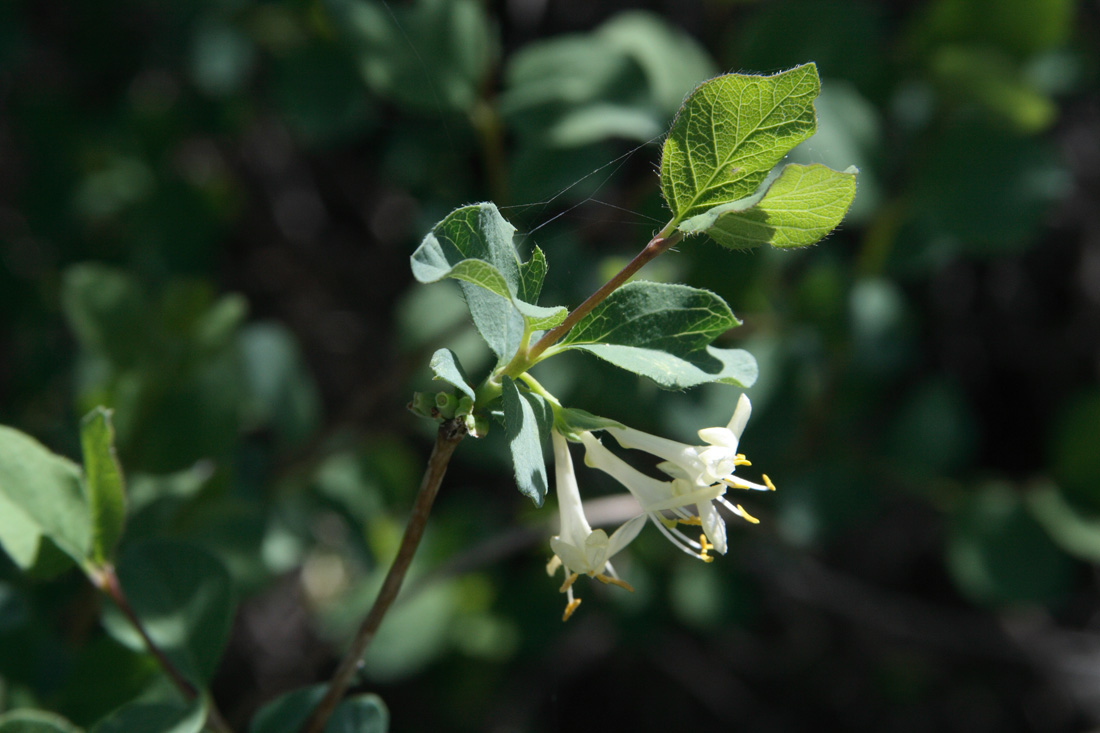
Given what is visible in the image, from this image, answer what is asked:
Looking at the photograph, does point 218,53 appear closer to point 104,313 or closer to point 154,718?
point 104,313

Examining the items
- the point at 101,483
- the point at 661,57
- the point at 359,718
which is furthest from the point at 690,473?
the point at 661,57

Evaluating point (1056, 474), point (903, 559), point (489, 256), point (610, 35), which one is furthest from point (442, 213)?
point (903, 559)

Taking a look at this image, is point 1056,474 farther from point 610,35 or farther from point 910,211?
point 610,35

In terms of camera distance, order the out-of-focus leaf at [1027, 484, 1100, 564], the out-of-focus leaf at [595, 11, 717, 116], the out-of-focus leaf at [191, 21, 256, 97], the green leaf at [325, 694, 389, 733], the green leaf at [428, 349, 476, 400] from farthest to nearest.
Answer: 1. the out-of-focus leaf at [191, 21, 256, 97]
2. the out-of-focus leaf at [1027, 484, 1100, 564]
3. the out-of-focus leaf at [595, 11, 717, 116]
4. the green leaf at [325, 694, 389, 733]
5. the green leaf at [428, 349, 476, 400]

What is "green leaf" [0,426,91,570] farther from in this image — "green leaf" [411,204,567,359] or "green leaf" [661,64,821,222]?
"green leaf" [661,64,821,222]

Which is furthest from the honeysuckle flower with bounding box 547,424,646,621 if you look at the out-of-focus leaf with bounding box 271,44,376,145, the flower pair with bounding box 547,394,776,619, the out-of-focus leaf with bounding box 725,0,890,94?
the out-of-focus leaf with bounding box 271,44,376,145

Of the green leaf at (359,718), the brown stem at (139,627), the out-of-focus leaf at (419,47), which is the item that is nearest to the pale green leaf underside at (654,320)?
the green leaf at (359,718)
